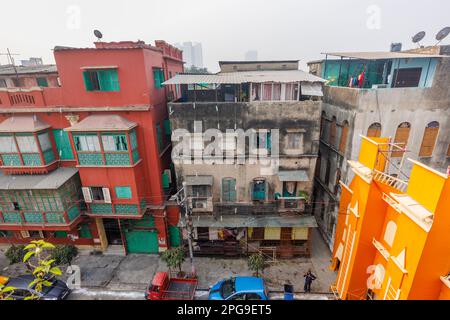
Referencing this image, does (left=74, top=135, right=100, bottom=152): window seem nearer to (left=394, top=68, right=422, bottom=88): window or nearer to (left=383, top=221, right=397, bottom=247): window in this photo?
(left=383, top=221, right=397, bottom=247): window

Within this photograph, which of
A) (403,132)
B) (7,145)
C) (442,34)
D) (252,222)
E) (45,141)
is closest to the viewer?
(403,132)

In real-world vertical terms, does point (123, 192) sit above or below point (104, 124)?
below

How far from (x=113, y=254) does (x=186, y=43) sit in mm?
124544

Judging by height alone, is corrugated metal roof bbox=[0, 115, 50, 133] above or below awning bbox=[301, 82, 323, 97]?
below

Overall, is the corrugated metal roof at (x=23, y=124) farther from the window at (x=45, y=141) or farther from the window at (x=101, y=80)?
the window at (x=101, y=80)

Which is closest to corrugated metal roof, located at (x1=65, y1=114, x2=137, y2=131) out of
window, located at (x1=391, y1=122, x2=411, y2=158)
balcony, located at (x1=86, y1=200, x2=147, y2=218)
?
balcony, located at (x1=86, y1=200, x2=147, y2=218)

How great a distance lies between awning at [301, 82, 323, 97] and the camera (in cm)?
1591

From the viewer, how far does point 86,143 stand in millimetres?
16219

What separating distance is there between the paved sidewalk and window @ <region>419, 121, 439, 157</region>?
9.91 meters

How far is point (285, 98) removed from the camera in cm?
1727

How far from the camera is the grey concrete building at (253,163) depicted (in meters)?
16.7

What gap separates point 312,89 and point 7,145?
2110 centimetres

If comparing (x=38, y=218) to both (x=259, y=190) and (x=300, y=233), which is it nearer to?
(x=259, y=190)

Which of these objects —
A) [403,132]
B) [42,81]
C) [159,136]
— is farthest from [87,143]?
[403,132]
